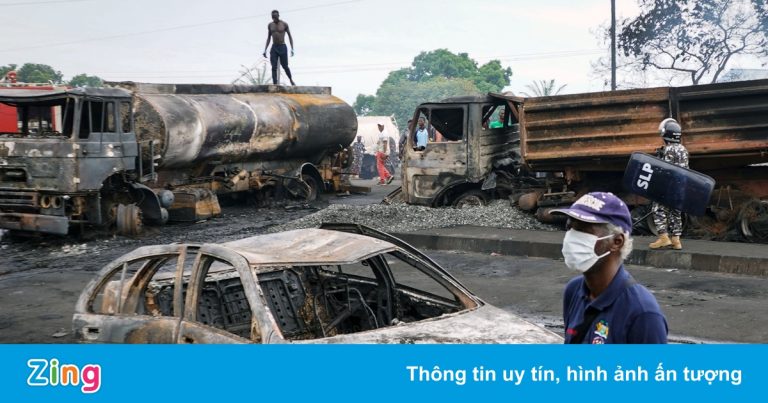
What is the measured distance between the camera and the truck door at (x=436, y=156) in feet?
51.0

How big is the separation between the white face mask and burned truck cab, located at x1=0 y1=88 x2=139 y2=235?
1145cm

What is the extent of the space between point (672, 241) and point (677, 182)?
170 cm

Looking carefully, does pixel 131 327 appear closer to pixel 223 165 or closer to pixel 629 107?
pixel 629 107

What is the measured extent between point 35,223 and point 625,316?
39.4 ft

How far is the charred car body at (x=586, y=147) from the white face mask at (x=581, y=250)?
31.1ft

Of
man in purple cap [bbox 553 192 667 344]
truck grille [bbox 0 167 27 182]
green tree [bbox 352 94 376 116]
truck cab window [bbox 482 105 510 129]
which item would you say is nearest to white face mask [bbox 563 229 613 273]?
man in purple cap [bbox 553 192 667 344]

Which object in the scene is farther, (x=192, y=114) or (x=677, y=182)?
(x=192, y=114)

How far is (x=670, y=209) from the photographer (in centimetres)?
1107

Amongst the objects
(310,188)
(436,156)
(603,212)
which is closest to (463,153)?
(436,156)

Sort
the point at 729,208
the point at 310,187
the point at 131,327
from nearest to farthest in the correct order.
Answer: the point at 131,327
the point at 729,208
the point at 310,187

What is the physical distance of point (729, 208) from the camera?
12242 millimetres

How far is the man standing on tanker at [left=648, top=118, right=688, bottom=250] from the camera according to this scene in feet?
35.2

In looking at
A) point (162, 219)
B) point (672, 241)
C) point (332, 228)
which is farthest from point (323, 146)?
point (332, 228)

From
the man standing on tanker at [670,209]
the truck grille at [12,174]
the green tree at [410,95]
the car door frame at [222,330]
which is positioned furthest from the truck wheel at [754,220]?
the green tree at [410,95]
